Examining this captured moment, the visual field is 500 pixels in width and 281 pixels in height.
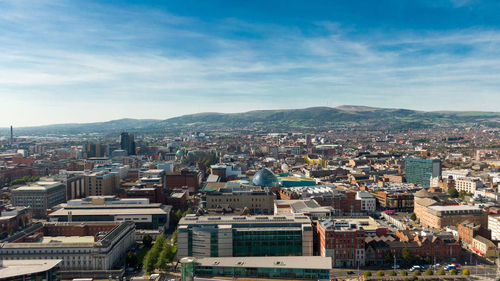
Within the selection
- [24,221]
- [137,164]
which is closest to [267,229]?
[24,221]

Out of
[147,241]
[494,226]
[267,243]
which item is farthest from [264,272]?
[494,226]

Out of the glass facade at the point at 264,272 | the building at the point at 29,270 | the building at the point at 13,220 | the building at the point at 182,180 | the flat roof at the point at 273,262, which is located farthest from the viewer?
the building at the point at 182,180

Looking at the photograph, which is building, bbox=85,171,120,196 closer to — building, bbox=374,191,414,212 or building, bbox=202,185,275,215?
building, bbox=202,185,275,215

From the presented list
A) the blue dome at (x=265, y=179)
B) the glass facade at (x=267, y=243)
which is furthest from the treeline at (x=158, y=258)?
the blue dome at (x=265, y=179)

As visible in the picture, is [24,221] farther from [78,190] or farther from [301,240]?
[301,240]

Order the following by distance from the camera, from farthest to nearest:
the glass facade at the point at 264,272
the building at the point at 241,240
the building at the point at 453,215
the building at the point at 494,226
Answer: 1. the building at the point at 453,215
2. the building at the point at 494,226
3. the building at the point at 241,240
4. the glass facade at the point at 264,272

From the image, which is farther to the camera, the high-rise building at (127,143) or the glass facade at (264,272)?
the high-rise building at (127,143)

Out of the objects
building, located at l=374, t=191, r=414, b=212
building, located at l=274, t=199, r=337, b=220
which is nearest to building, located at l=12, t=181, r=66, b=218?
building, located at l=274, t=199, r=337, b=220

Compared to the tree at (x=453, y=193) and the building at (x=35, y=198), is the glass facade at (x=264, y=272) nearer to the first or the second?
the building at (x=35, y=198)
